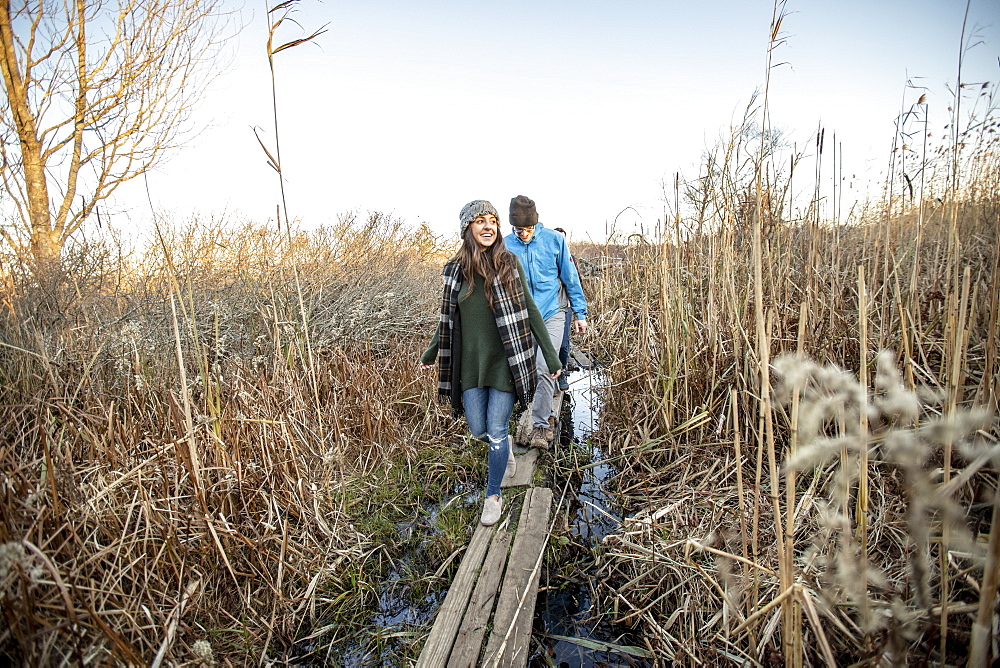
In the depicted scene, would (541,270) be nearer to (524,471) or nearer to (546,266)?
(546,266)

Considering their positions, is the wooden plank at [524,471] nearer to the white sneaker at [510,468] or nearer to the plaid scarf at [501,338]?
the white sneaker at [510,468]

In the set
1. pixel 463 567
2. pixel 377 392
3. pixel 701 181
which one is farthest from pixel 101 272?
pixel 701 181

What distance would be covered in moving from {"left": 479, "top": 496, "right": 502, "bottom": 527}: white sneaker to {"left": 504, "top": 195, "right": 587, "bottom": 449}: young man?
3.02ft

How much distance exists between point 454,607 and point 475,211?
1950 millimetres

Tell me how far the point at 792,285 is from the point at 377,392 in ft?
10.7

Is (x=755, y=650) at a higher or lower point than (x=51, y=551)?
lower

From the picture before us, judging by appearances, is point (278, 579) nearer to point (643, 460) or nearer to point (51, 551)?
point (51, 551)

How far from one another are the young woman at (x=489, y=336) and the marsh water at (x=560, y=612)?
1.58 feet

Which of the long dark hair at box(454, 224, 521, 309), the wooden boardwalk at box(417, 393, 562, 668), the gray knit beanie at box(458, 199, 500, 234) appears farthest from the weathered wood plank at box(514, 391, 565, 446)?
the gray knit beanie at box(458, 199, 500, 234)

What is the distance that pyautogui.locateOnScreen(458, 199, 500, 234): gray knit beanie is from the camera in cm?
260

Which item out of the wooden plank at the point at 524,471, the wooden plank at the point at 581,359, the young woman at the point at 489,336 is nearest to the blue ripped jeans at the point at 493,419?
the young woman at the point at 489,336

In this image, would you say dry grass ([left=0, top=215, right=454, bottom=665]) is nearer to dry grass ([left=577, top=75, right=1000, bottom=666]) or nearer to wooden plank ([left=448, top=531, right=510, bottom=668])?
wooden plank ([left=448, top=531, right=510, bottom=668])

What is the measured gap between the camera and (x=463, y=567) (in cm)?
224

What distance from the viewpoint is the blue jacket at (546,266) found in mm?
3607
